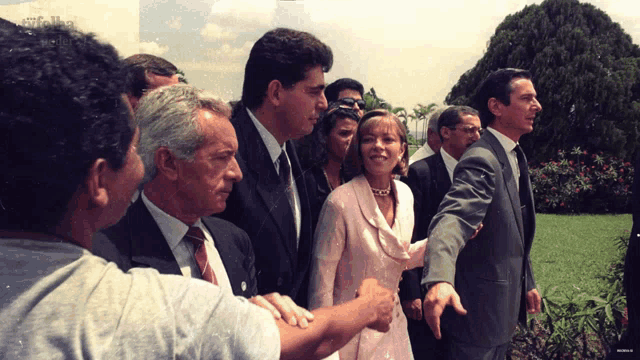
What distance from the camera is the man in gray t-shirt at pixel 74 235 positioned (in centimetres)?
95

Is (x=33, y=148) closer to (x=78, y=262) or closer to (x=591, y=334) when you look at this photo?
(x=78, y=262)

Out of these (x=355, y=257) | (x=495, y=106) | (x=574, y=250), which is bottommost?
(x=574, y=250)

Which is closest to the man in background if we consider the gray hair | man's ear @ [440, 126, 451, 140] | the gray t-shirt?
the gray hair

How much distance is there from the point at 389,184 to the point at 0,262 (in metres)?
2.36

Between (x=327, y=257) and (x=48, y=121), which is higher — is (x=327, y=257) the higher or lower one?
the lower one

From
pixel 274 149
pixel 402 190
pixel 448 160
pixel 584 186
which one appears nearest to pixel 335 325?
pixel 274 149

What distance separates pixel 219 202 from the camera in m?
1.83

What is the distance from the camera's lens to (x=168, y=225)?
5.90ft

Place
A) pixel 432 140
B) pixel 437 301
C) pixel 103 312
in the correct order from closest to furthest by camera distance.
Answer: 1. pixel 103 312
2. pixel 437 301
3. pixel 432 140

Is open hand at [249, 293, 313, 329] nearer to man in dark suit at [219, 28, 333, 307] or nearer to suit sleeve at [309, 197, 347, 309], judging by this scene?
man in dark suit at [219, 28, 333, 307]

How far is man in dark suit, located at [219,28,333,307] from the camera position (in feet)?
7.98

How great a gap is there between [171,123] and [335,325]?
2.80 feet

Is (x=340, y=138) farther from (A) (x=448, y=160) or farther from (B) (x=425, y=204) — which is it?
(A) (x=448, y=160)

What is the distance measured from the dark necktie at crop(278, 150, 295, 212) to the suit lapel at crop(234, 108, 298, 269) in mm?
65
